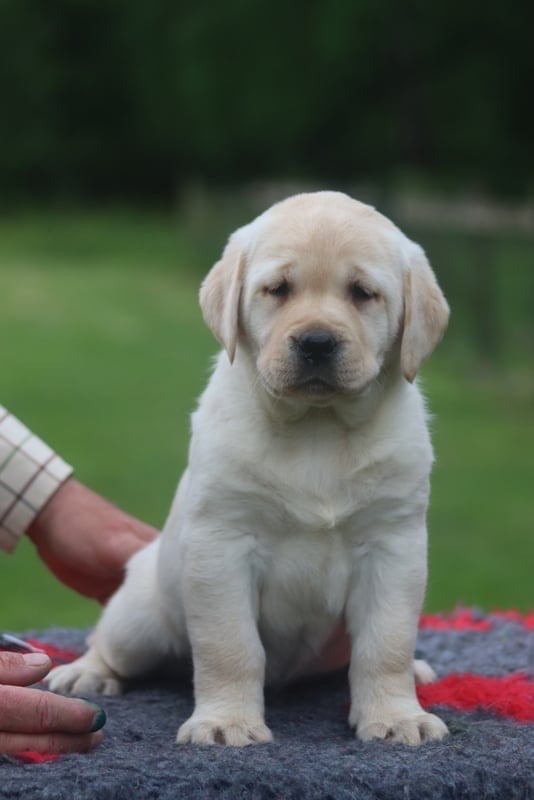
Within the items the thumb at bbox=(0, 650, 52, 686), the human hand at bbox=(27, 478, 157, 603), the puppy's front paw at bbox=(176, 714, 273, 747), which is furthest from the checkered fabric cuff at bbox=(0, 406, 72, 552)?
the puppy's front paw at bbox=(176, 714, 273, 747)

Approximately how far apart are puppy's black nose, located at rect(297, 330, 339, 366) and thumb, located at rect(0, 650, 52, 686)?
2.98 ft

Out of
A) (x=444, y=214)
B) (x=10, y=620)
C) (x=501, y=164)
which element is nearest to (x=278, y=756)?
(x=10, y=620)

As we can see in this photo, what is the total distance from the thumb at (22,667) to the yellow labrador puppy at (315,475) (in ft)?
1.19

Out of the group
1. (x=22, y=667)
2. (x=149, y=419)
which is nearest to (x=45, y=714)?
(x=22, y=667)

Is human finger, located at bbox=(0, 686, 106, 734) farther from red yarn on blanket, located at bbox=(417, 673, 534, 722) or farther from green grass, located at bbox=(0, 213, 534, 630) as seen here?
green grass, located at bbox=(0, 213, 534, 630)

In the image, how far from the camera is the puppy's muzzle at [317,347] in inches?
130

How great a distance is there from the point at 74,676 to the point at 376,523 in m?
1.03

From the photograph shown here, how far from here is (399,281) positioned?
3.54 metres

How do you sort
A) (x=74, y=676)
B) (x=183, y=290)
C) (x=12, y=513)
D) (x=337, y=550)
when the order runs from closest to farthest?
(x=337, y=550), (x=74, y=676), (x=12, y=513), (x=183, y=290)

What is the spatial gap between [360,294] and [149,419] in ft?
33.4

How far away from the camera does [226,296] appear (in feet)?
11.8

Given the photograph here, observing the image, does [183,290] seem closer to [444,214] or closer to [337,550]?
[444,214]

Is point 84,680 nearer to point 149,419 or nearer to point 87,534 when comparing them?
point 87,534

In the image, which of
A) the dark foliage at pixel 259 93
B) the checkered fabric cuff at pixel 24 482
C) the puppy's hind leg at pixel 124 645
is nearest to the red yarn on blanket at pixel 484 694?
the puppy's hind leg at pixel 124 645
